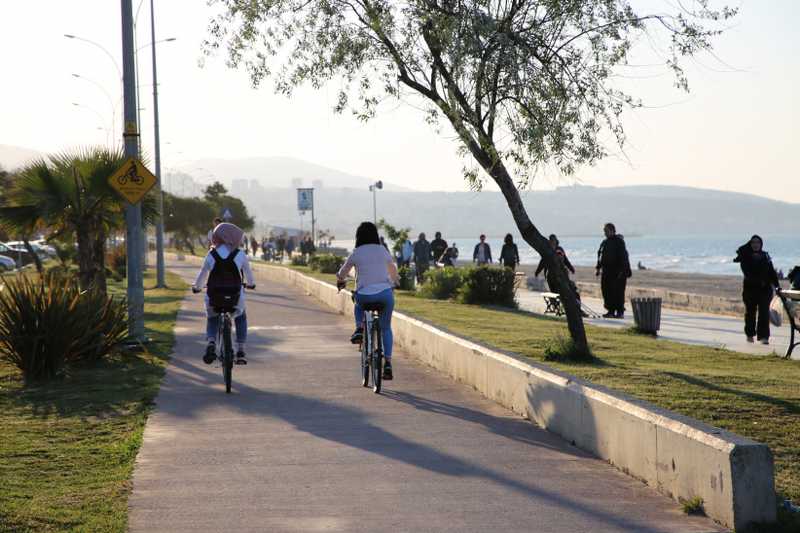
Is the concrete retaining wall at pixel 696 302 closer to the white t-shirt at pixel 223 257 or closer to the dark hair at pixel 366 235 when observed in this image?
the dark hair at pixel 366 235

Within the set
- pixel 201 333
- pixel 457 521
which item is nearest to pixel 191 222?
pixel 201 333

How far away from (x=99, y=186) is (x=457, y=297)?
8.64m

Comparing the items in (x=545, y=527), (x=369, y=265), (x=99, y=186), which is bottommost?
(x=545, y=527)

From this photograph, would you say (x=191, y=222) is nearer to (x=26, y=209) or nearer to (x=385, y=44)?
(x=26, y=209)

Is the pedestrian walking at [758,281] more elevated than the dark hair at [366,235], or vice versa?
the dark hair at [366,235]

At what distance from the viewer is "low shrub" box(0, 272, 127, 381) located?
41.7 feet

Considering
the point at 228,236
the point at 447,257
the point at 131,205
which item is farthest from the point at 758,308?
the point at 447,257

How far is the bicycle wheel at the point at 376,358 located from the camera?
1109 centimetres

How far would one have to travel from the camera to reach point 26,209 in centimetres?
2241

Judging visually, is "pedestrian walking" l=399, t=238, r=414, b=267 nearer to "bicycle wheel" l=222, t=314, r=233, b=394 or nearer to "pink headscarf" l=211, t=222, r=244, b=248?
"pink headscarf" l=211, t=222, r=244, b=248

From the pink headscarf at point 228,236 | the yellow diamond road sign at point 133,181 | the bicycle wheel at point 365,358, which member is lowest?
the bicycle wheel at point 365,358

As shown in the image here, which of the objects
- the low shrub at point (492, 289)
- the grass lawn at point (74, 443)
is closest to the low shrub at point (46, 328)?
the grass lawn at point (74, 443)

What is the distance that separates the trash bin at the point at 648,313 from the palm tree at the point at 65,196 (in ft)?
33.7

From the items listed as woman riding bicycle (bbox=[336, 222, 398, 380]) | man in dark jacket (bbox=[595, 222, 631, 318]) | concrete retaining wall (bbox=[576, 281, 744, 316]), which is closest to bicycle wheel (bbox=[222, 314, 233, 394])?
woman riding bicycle (bbox=[336, 222, 398, 380])
